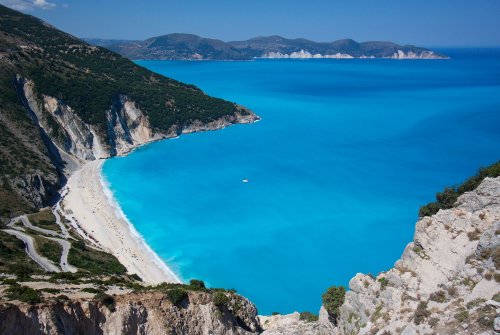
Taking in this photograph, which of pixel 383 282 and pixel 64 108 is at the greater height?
pixel 64 108

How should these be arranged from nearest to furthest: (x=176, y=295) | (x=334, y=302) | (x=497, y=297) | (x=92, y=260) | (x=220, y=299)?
(x=497, y=297)
(x=334, y=302)
(x=176, y=295)
(x=220, y=299)
(x=92, y=260)

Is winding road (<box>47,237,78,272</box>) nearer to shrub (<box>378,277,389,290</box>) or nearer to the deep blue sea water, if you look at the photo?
the deep blue sea water

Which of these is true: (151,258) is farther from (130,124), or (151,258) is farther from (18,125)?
(130,124)

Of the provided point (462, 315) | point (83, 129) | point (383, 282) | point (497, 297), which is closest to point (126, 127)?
point (83, 129)

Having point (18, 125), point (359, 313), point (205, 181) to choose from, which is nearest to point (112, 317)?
point (359, 313)

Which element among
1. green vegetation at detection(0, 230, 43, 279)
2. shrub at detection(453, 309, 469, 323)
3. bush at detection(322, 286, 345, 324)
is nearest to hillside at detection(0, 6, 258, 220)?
green vegetation at detection(0, 230, 43, 279)

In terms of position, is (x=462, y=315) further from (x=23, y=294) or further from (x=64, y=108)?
(x=64, y=108)
